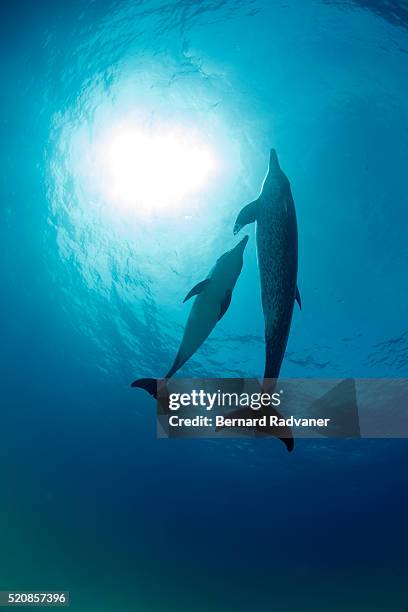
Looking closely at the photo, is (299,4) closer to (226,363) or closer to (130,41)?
(130,41)

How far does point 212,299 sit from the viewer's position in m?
4.24

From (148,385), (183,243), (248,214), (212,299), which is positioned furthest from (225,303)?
(183,243)

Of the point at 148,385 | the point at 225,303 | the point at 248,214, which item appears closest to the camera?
the point at 248,214

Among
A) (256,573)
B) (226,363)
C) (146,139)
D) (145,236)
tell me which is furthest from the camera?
(256,573)

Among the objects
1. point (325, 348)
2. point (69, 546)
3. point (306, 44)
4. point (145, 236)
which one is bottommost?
point (69, 546)

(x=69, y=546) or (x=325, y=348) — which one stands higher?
(x=325, y=348)

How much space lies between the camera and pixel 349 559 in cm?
3481

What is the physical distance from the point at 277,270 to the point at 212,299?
1494 millimetres

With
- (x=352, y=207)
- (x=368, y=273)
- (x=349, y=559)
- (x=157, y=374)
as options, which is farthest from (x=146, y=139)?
(x=349, y=559)

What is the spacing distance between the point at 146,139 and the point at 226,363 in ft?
33.9

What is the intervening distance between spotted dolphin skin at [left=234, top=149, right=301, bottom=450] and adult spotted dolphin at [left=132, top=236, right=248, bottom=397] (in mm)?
1078

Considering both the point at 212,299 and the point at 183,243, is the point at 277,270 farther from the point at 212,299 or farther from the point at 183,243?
the point at 183,243

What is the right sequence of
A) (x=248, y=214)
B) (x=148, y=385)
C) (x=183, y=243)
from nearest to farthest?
(x=248, y=214), (x=148, y=385), (x=183, y=243)

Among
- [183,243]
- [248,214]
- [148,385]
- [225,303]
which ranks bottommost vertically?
[148,385]
